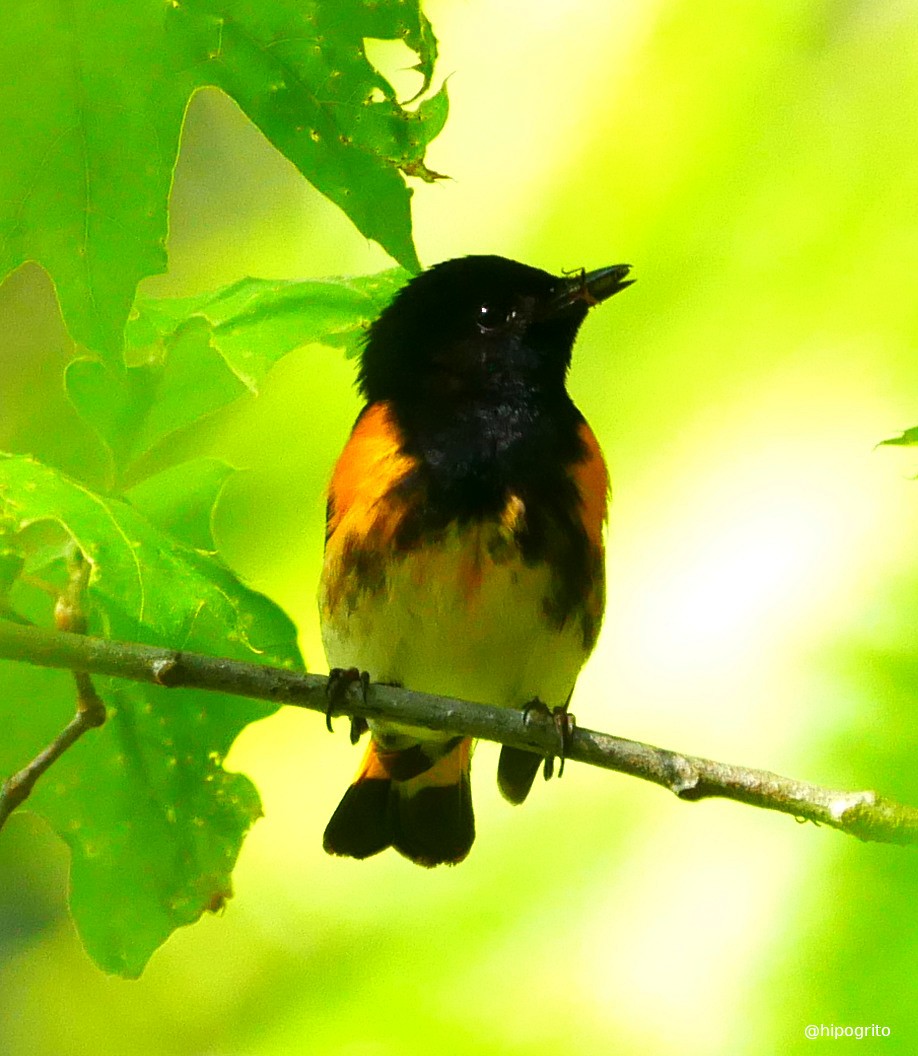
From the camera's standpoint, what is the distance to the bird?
3.10m

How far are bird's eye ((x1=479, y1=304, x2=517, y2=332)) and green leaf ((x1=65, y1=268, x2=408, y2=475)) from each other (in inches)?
42.2

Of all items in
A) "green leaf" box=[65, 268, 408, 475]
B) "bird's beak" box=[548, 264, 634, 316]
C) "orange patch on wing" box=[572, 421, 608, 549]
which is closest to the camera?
"green leaf" box=[65, 268, 408, 475]

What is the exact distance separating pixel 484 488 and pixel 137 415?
0.95 m

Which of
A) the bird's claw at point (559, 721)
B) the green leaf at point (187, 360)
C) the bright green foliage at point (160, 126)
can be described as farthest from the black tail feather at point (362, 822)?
the bright green foliage at point (160, 126)

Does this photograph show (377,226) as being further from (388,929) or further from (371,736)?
(388,929)

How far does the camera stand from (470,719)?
93.3 inches

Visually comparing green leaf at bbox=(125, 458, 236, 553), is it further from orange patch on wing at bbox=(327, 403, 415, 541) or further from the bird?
orange patch on wing at bbox=(327, 403, 415, 541)

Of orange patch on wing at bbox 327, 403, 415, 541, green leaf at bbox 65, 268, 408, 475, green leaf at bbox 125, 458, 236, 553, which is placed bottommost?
green leaf at bbox 125, 458, 236, 553

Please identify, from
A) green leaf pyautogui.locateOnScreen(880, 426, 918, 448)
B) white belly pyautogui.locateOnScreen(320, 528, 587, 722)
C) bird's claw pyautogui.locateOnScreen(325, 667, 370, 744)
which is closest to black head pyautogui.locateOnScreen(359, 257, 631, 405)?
white belly pyautogui.locateOnScreen(320, 528, 587, 722)

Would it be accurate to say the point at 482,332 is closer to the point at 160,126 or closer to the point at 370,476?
the point at 370,476

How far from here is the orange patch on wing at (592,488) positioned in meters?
3.25

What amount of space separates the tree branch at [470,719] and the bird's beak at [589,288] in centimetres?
133

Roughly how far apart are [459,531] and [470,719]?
0.76 m

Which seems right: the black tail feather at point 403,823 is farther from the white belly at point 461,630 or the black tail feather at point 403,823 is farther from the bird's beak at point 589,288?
the bird's beak at point 589,288
